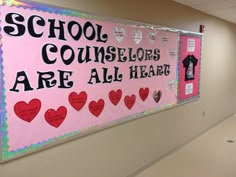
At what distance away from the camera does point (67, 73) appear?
210 cm

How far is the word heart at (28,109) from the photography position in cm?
178

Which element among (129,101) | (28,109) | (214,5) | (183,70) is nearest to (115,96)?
(129,101)

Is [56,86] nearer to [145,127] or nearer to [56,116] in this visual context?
[56,116]

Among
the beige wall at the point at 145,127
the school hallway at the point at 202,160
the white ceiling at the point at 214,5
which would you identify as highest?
the white ceiling at the point at 214,5

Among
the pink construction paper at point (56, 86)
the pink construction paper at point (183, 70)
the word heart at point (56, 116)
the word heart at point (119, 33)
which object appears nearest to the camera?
the pink construction paper at point (56, 86)

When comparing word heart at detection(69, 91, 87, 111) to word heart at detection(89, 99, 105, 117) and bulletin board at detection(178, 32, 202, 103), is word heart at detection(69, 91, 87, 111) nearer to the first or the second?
word heart at detection(89, 99, 105, 117)

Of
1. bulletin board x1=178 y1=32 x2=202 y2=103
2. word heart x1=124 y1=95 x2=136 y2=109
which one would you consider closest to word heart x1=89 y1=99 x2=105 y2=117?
word heart x1=124 y1=95 x2=136 y2=109

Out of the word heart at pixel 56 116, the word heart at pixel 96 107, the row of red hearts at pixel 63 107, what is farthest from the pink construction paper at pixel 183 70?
the word heart at pixel 56 116

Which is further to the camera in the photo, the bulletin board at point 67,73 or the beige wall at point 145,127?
the beige wall at point 145,127

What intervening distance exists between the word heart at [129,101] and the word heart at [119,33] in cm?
66

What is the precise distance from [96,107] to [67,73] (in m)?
0.50

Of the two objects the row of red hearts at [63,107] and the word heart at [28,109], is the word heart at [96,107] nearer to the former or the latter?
the row of red hearts at [63,107]

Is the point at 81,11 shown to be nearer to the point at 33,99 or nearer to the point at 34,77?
the point at 34,77

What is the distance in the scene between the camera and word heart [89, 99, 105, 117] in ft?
7.79
